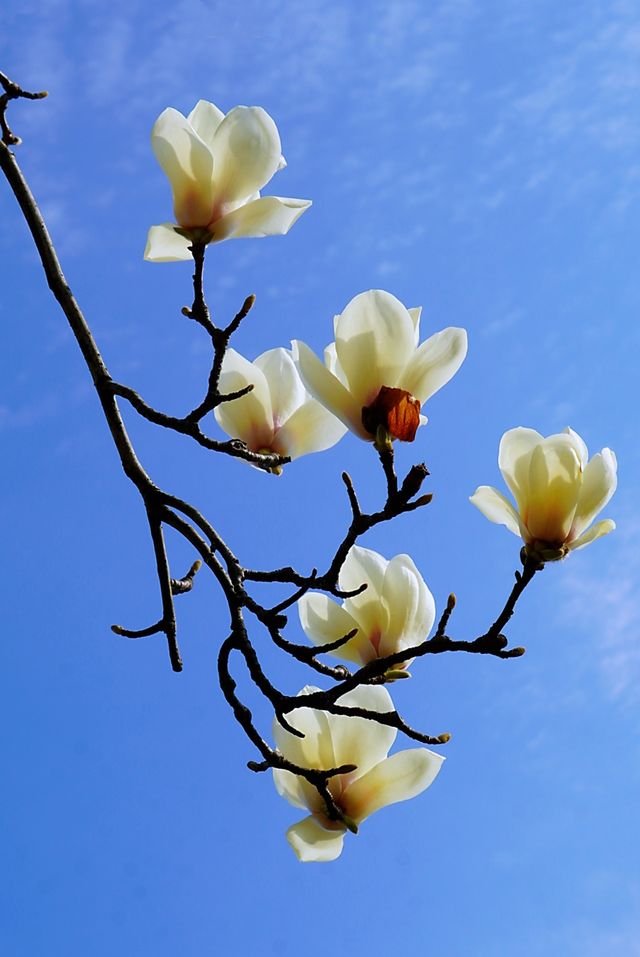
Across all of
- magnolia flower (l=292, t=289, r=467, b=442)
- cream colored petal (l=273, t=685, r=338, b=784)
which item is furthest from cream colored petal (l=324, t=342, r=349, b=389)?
cream colored petal (l=273, t=685, r=338, b=784)

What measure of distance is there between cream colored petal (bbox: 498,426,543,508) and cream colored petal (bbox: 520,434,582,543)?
3cm

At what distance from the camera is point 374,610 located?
1533mm

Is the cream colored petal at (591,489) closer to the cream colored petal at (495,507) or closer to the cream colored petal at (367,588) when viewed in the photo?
the cream colored petal at (495,507)

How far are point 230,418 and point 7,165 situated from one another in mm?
546

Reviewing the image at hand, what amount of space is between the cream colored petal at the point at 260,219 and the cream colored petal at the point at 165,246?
0.06 meters

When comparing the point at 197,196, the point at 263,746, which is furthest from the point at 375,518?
the point at 197,196

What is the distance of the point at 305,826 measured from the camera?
146cm

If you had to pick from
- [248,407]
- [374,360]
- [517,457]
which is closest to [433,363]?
[374,360]

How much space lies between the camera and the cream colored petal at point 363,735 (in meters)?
1.48

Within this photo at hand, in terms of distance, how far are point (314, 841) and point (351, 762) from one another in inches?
4.3

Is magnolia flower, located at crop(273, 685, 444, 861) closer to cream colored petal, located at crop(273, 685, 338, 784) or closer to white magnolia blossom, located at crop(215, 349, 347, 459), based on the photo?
cream colored petal, located at crop(273, 685, 338, 784)

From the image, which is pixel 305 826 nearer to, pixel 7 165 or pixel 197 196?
pixel 197 196

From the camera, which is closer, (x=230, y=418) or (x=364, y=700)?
(x=364, y=700)

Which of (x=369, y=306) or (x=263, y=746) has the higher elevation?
(x=369, y=306)
